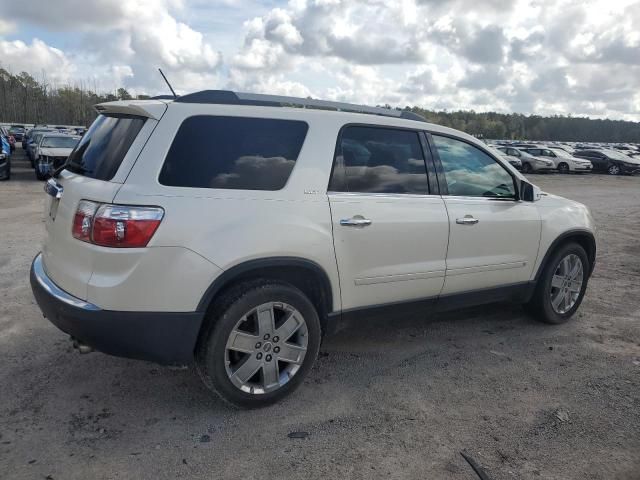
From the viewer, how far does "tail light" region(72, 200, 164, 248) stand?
2.87 meters

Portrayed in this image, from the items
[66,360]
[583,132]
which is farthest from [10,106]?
[583,132]

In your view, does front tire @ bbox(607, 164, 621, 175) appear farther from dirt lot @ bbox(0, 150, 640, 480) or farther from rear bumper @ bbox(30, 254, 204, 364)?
rear bumper @ bbox(30, 254, 204, 364)

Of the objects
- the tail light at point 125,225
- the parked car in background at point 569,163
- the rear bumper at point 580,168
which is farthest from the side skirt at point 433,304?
the rear bumper at point 580,168

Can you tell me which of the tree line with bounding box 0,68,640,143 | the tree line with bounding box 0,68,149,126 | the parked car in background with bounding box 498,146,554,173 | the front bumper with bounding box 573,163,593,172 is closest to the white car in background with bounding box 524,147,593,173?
the front bumper with bounding box 573,163,593,172

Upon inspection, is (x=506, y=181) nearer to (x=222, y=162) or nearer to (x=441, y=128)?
(x=441, y=128)

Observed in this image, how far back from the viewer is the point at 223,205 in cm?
308

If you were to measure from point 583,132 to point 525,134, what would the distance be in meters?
14.4

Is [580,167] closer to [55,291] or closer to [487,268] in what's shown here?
[487,268]

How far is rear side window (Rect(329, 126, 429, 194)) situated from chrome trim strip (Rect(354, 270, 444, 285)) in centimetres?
59

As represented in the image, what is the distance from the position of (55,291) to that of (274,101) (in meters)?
1.79

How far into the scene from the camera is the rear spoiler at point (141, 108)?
10.3ft

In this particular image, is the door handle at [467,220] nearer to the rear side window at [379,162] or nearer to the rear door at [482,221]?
the rear door at [482,221]

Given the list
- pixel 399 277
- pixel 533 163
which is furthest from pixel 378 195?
pixel 533 163

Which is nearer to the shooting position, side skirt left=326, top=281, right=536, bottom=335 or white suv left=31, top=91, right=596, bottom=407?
white suv left=31, top=91, right=596, bottom=407
